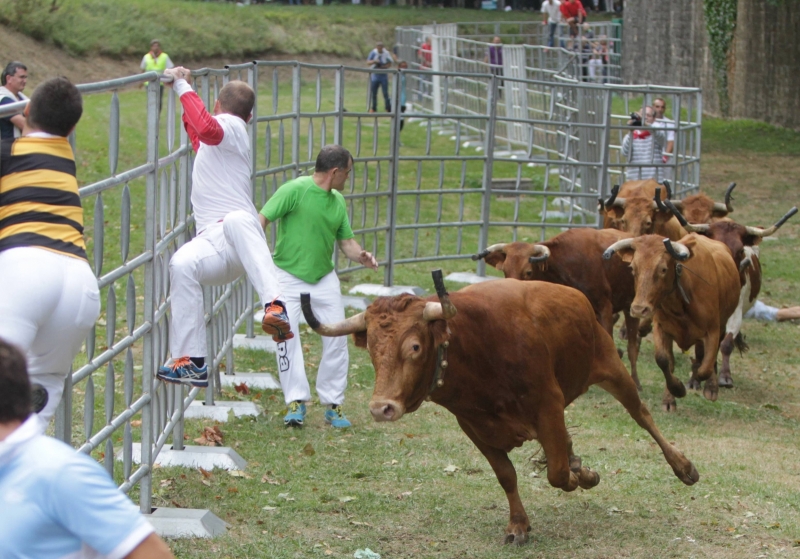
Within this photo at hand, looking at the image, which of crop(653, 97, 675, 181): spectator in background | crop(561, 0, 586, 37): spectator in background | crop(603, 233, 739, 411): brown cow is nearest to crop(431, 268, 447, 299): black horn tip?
crop(603, 233, 739, 411): brown cow

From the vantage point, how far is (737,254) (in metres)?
11.3

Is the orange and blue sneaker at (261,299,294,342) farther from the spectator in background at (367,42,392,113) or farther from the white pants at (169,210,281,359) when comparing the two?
the spectator in background at (367,42,392,113)

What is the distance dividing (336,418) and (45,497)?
6.04m

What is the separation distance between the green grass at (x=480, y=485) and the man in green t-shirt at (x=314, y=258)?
0.31 m

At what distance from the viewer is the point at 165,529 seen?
238 inches

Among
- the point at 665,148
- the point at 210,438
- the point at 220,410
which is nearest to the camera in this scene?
the point at 210,438

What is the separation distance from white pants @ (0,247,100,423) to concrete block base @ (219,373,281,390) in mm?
5255

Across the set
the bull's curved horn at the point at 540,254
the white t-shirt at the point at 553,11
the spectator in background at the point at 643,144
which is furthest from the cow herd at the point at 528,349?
the white t-shirt at the point at 553,11

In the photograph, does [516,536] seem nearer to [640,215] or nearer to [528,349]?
[528,349]

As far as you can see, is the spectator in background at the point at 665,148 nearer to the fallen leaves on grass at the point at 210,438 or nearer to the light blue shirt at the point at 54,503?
the fallen leaves on grass at the point at 210,438

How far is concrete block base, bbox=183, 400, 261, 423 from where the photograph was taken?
27.9 ft

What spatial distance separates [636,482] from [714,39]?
26729 millimetres

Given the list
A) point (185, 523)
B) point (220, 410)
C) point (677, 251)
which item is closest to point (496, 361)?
point (185, 523)

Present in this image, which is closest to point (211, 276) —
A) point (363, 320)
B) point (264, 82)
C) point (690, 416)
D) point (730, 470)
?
point (363, 320)
